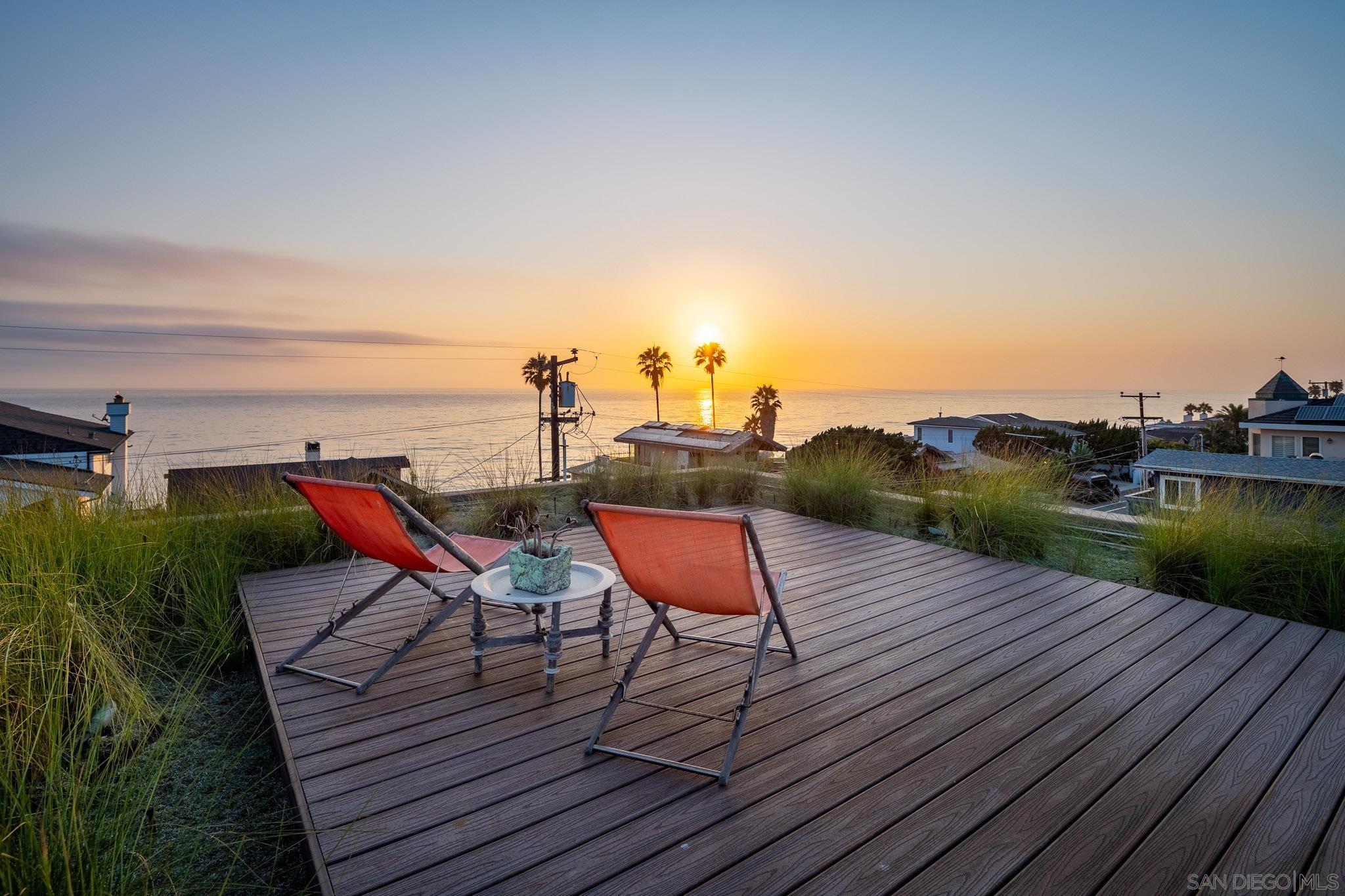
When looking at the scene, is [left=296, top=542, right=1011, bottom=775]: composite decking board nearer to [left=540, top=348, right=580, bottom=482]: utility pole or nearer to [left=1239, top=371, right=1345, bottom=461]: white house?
[left=540, top=348, right=580, bottom=482]: utility pole

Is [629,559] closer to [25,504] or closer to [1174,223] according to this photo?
[25,504]

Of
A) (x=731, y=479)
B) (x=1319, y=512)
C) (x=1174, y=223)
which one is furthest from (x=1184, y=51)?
(x=731, y=479)

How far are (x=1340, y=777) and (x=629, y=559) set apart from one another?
2.27 metres

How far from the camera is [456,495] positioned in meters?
6.19

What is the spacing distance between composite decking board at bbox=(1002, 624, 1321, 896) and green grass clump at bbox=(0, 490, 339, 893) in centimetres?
199

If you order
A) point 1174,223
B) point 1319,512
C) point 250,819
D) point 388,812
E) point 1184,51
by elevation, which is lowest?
point 250,819

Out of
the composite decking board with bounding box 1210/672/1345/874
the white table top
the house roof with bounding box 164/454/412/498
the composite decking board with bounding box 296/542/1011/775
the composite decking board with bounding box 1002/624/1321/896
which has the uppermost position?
the house roof with bounding box 164/454/412/498

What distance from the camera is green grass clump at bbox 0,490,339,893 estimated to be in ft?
4.07

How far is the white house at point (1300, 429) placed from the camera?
626 inches

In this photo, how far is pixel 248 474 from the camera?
575 centimetres

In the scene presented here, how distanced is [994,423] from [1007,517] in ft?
129

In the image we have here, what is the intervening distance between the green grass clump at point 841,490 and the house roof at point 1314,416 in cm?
1744

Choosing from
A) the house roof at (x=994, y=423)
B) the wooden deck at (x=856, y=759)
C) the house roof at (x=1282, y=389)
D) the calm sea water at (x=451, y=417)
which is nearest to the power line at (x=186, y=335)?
the calm sea water at (x=451, y=417)

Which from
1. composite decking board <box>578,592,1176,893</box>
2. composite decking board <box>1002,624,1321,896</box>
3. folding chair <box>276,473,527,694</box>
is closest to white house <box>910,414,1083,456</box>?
composite decking board <box>578,592,1176,893</box>
